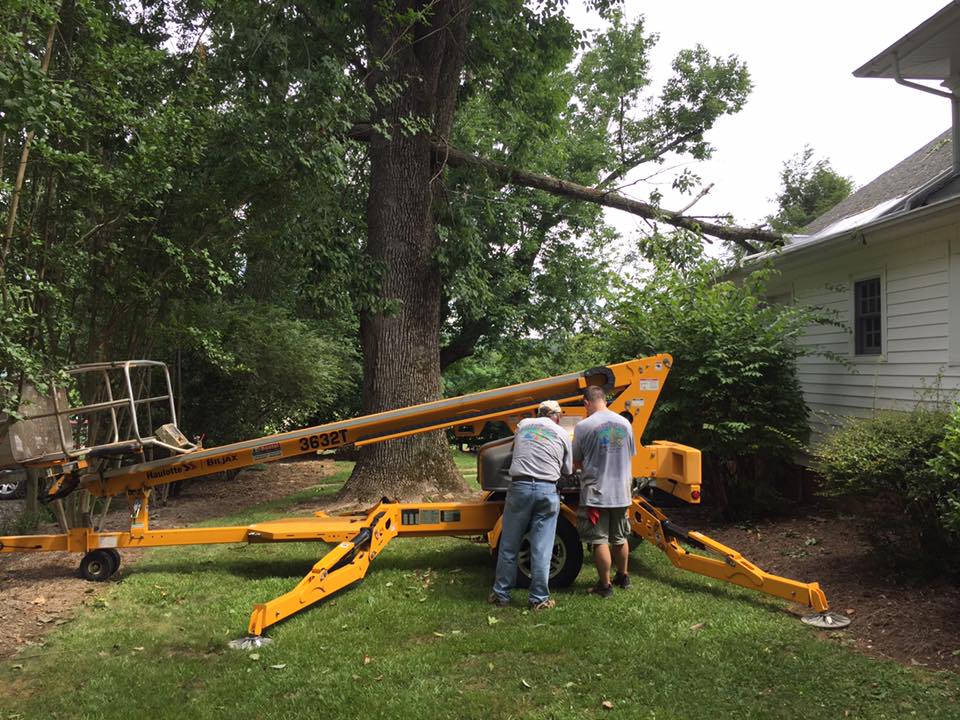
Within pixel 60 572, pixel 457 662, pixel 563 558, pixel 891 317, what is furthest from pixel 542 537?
pixel 891 317

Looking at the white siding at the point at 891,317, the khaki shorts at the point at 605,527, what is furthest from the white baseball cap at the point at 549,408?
the white siding at the point at 891,317

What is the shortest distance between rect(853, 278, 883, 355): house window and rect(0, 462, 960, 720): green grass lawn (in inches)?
219

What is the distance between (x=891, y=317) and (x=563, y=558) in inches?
245

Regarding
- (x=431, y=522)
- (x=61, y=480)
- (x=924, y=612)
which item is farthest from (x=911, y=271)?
(x=61, y=480)

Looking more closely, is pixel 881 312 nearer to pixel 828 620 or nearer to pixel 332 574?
pixel 828 620

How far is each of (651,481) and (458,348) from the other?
51.6ft

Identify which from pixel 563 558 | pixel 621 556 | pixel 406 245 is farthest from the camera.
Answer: pixel 406 245

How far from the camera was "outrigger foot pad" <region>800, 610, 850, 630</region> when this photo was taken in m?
5.47

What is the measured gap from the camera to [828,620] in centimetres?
551

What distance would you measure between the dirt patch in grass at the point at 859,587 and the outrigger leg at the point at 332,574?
3707mm

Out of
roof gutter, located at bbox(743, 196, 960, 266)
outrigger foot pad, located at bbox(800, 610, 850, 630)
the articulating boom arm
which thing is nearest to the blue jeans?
the articulating boom arm

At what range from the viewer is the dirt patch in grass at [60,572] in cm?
596

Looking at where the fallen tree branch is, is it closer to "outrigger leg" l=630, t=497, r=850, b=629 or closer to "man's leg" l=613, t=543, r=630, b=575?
"outrigger leg" l=630, t=497, r=850, b=629

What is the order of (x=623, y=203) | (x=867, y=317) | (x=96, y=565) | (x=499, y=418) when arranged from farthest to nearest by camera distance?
(x=623, y=203)
(x=867, y=317)
(x=96, y=565)
(x=499, y=418)
